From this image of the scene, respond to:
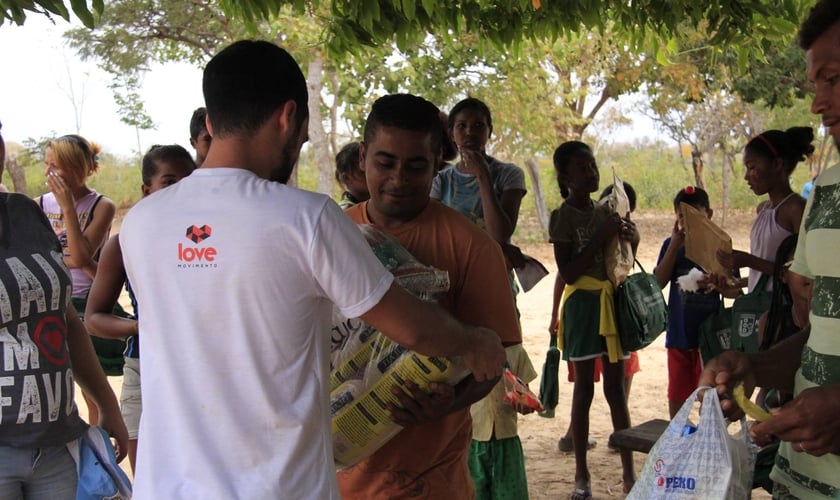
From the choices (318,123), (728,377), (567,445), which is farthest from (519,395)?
(318,123)

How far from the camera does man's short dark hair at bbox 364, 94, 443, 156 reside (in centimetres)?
237

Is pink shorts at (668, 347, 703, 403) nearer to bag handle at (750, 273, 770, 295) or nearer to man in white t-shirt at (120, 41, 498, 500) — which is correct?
bag handle at (750, 273, 770, 295)

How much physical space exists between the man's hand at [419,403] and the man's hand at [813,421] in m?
0.81

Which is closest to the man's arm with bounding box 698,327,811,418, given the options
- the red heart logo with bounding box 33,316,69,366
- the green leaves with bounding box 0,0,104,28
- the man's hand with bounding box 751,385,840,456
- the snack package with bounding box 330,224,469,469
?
the man's hand with bounding box 751,385,840,456

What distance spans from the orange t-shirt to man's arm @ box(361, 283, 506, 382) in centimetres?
37

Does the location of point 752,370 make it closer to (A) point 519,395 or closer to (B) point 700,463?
(B) point 700,463

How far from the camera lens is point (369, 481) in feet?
7.72

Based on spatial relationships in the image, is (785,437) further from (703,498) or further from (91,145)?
(91,145)

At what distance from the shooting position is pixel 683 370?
5172 millimetres

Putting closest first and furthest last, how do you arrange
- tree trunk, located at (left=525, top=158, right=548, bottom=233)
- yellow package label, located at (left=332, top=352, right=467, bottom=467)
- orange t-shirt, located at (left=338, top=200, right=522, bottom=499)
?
yellow package label, located at (left=332, top=352, right=467, bottom=467) → orange t-shirt, located at (left=338, top=200, right=522, bottom=499) → tree trunk, located at (left=525, top=158, right=548, bottom=233)

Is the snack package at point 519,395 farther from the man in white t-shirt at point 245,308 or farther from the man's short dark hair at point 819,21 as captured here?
the man's short dark hair at point 819,21

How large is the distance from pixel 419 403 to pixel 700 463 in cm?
72

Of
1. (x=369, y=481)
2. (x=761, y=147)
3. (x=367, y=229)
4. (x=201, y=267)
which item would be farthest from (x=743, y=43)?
(x=201, y=267)

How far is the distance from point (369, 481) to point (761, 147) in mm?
3312
